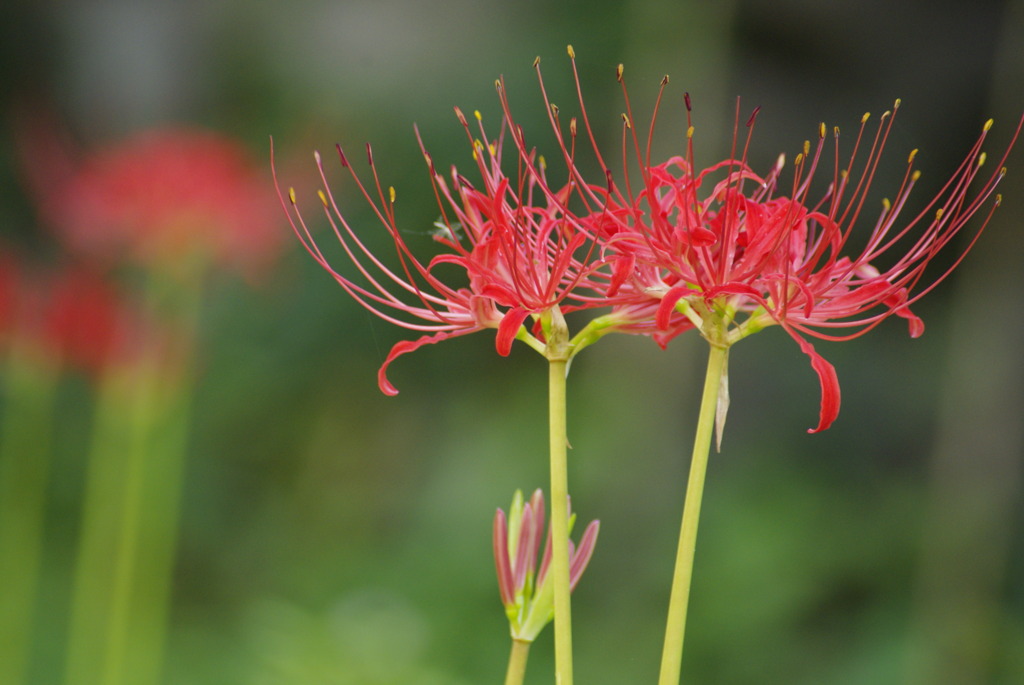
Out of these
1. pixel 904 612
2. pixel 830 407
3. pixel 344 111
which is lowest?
pixel 904 612

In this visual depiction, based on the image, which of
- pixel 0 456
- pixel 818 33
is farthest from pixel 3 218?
pixel 818 33

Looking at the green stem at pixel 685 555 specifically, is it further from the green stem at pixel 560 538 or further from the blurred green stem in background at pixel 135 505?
the blurred green stem in background at pixel 135 505

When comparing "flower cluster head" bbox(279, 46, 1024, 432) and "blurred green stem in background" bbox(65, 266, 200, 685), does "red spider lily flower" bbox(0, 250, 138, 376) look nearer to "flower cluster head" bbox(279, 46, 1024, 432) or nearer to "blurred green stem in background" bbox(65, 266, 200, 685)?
"blurred green stem in background" bbox(65, 266, 200, 685)

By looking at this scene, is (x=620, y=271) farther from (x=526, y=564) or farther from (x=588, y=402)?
(x=588, y=402)

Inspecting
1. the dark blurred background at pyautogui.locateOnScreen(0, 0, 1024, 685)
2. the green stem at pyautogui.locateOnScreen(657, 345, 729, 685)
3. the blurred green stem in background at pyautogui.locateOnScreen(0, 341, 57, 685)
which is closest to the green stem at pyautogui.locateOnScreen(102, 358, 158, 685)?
the blurred green stem in background at pyautogui.locateOnScreen(0, 341, 57, 685)

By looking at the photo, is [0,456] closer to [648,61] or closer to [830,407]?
[648,61]

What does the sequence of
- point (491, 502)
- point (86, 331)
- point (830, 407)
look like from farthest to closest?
1. point (491, 502)
2. point (86, 331)
3. point (830, 407)
